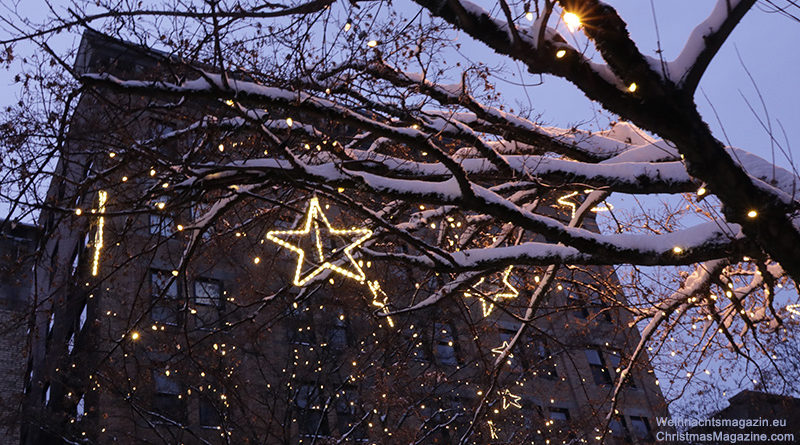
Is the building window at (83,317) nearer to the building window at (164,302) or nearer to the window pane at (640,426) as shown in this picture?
the building window at (164,302)

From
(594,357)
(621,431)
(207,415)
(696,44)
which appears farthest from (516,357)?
(696,44)

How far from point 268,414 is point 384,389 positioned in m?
4.15

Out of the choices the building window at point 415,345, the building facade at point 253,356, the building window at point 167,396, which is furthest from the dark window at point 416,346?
the building window at point 167,396

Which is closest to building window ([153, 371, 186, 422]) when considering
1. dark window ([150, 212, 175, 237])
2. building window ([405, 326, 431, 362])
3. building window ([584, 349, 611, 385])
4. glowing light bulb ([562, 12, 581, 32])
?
dark window ([150, 212, 175, 237])

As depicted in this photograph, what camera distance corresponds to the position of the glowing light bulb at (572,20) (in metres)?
4.19

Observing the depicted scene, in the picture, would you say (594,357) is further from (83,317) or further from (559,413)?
(83,317)

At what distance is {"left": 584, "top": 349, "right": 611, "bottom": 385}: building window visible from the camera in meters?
25.0

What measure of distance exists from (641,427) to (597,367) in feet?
9.18

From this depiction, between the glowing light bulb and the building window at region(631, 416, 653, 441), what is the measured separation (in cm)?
2266

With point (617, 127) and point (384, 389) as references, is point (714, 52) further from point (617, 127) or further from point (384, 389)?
point (384, 389)

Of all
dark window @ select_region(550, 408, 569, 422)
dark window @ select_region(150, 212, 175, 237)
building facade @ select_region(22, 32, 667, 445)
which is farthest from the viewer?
dark window @ select_region(550, 408, 569, 422)

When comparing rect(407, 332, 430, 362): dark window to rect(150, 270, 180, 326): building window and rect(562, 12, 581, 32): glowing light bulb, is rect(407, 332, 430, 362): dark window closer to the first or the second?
rect(150, 270, 180, 326): building window

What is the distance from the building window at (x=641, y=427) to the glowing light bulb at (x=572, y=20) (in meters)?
22.7

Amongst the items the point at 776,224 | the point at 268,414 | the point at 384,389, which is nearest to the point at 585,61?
the point at 776,224
